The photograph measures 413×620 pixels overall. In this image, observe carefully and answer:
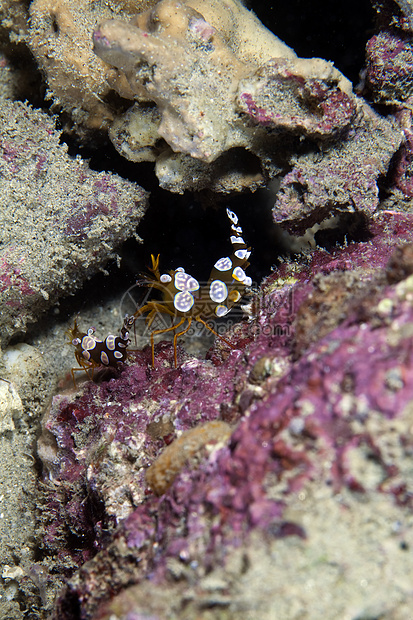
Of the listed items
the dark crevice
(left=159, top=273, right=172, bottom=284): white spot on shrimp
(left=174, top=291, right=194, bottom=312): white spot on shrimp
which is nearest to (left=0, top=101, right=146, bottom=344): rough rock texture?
(left=159, top=273, right=172, bottom=284): white spot on shrimp

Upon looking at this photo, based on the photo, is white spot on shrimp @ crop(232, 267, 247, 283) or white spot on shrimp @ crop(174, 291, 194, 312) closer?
white spot on shrimp @ crop(174, 291, 194, 312)

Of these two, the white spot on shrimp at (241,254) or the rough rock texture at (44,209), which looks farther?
the white spot on shrimp at (241,254)

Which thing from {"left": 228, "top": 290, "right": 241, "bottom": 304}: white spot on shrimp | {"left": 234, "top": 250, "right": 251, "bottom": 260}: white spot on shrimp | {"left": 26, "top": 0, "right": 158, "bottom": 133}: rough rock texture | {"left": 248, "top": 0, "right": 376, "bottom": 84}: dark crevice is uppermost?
{"left": 248, "top": 0, "right": 376, "bottom": 84}: dark crevice

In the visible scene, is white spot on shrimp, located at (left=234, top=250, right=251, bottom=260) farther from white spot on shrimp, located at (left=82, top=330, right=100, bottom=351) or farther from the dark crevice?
the dark crevice

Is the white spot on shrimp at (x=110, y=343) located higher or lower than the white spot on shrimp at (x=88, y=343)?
higher

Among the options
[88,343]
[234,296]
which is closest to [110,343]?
[88,343]

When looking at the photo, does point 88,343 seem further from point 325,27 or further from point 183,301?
point 325,27

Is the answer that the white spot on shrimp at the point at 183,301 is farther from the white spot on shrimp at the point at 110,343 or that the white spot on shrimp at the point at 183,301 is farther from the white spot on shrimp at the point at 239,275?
the white spot on shrimp at the point at 110,343

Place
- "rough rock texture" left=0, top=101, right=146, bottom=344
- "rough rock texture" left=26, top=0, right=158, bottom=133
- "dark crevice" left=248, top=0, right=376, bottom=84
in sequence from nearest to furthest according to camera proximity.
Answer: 1. "rough rock texture" left=26, top=0, right=158, bottom=133
2. "rough rock texture" left=0, top=101, right=146, bottom=344
3. "dark crevice" left=248, top=0, right=376, bottom=84

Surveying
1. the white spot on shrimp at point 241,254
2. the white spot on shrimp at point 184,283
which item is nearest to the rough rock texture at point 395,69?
the white spot on shrimp at point 241,254
